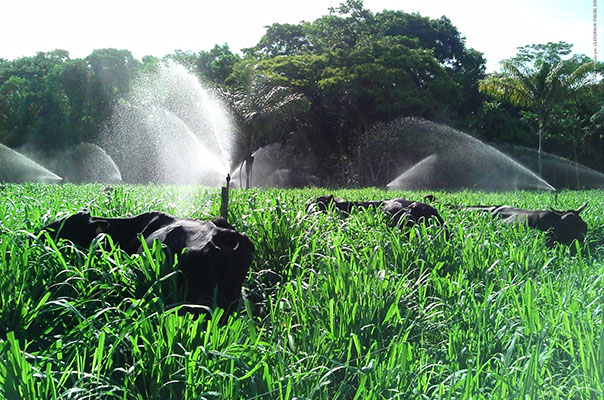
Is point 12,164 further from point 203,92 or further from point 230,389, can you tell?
point 230,389

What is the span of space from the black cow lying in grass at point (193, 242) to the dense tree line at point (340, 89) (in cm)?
1990

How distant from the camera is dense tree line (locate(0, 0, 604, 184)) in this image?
1009 inches

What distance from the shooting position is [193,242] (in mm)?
3207

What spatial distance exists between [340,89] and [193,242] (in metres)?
27.1

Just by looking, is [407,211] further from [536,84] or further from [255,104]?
[536,84]

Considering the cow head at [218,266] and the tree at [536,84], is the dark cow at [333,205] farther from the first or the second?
the tree at [536,84]

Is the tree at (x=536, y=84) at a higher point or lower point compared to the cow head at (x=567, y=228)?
higher

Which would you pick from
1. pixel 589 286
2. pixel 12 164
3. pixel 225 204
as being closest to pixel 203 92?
pixel 12 164

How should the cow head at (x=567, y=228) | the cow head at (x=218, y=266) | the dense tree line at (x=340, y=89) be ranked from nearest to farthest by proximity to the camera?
the cow head at (x=218, y=266) < the cow head at (x=567, y=228) < the dense tree line at (x=340, y=89)

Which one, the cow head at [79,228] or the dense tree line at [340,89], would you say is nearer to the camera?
the cow head at [79,228]

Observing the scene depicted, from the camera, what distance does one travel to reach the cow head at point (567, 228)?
592 cm

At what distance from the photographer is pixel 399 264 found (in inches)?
167

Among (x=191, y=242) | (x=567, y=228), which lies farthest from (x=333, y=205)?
(x=191, y=242)

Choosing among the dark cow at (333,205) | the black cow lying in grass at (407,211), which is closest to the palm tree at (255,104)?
the dark cow at (333,205)
